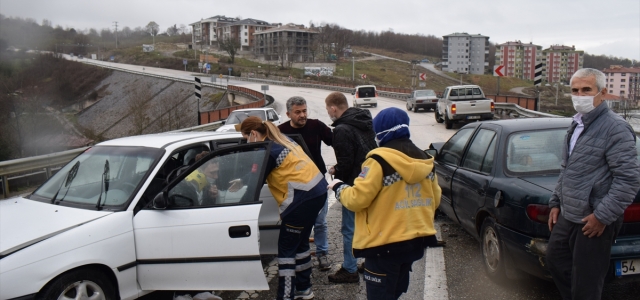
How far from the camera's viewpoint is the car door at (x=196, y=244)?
3865 millimetres

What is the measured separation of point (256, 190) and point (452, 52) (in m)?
147

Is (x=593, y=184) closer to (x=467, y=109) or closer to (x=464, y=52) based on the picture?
(x=467, y=109)

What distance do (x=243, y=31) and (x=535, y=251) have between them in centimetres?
15873

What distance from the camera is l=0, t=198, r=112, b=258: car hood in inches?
136

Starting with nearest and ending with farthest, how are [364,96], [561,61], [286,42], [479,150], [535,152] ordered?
[535,152] → [479,150] → [364,96] → [286,42] → [561,61]

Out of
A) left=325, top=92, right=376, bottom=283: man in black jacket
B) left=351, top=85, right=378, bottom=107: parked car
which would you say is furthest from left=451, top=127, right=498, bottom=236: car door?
left=351, top=85, right=378, bottom=107: parked car

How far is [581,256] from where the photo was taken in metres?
3.11

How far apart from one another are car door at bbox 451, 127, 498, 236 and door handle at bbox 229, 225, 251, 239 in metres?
2.26

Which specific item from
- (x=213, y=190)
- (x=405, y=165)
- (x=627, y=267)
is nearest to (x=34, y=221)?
(x=213, y=190)

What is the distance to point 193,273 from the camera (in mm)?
3914

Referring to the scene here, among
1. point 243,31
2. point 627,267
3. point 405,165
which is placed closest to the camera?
point 405,165

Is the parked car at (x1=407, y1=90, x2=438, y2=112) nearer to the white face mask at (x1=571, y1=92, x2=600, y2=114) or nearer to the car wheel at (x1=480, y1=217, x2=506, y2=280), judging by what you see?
the car wheel at (x1=480, y1=217, x2=506, y2=280)

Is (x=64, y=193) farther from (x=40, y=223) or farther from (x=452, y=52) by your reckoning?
(x=452, y=52)

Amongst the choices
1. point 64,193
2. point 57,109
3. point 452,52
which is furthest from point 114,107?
point 452,52
